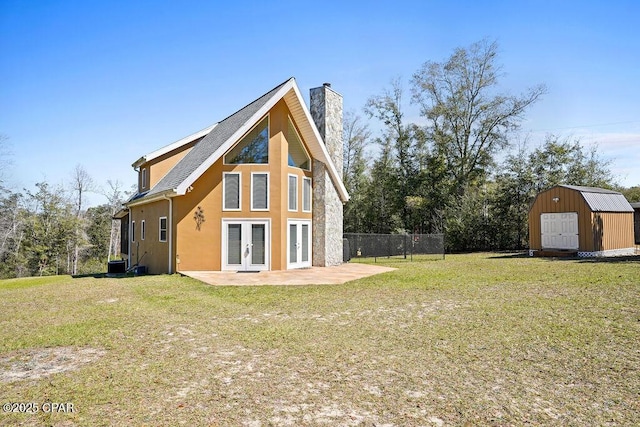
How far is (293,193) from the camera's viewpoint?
1598 centimetres

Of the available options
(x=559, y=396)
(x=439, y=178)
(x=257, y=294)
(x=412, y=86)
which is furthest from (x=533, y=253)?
(x=559, y=396)

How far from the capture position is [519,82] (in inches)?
1142

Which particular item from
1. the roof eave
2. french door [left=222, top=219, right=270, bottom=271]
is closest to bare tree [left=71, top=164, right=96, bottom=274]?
french door [left=222, top=219, right=270, bottom=271]

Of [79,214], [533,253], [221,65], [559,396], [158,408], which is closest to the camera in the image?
[158,408]

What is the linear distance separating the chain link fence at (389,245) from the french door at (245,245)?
7761 millimetres

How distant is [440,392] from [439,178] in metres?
27.3

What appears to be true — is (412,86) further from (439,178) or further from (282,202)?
(282,202)

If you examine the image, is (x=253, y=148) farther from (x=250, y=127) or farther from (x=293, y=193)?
(x=293, y=193)

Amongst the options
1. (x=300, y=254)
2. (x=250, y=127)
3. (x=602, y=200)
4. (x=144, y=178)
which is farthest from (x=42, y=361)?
(x=602, y=200)

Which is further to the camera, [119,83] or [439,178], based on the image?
[439,178]

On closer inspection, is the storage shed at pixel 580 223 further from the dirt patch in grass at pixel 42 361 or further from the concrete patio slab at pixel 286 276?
the dirt patch in grass at pixel 42 361

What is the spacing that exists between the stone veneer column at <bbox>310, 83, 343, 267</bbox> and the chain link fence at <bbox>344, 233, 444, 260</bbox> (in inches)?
187

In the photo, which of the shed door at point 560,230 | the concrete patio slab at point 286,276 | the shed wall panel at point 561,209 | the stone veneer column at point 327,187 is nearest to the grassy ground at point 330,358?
the concrete patio slab at point 286,276

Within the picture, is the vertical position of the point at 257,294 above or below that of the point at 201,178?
below
